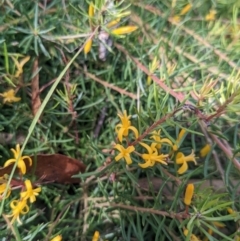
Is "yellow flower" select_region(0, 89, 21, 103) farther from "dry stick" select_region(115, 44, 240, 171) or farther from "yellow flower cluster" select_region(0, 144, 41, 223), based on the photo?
"dry stick" select_region(115, 44, 240, 171)

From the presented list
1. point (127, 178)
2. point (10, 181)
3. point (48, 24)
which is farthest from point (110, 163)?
point (48, 24)

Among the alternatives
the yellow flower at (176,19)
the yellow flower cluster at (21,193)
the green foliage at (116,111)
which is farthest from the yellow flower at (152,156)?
the yellow flower at (176,19)

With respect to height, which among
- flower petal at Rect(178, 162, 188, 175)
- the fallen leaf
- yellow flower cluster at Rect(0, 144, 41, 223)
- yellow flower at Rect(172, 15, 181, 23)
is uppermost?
yellow flower at Rect(172, 15, 181, 23)

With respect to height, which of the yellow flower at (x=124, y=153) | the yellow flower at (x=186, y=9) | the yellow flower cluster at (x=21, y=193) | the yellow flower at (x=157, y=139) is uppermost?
the yellow flower at (x=186, y=9)

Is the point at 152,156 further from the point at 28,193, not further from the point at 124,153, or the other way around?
the point at 28,193

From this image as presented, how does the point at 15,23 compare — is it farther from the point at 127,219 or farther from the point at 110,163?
the point at 127,219

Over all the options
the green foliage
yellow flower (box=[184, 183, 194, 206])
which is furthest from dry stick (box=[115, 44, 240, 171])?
yellow flower (box=[184, 183, 194, 206])

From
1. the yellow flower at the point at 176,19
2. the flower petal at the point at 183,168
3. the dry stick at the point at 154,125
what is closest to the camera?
the dry stick at the point at 154,125

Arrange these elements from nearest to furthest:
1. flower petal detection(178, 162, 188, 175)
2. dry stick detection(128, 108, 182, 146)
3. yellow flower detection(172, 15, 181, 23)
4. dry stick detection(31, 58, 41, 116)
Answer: dry stick detection(128, 108, 182, 146) < flower petal detection(178, 162, 188, 175) < dry stick detection(31, 58, 41, 116) < yellow flower detection(172, 15, 181, 23)

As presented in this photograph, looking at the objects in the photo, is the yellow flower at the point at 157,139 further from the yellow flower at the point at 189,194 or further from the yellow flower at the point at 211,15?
the yellow flower at the point at 211,15

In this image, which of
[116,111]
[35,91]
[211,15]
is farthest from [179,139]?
[211,15]
